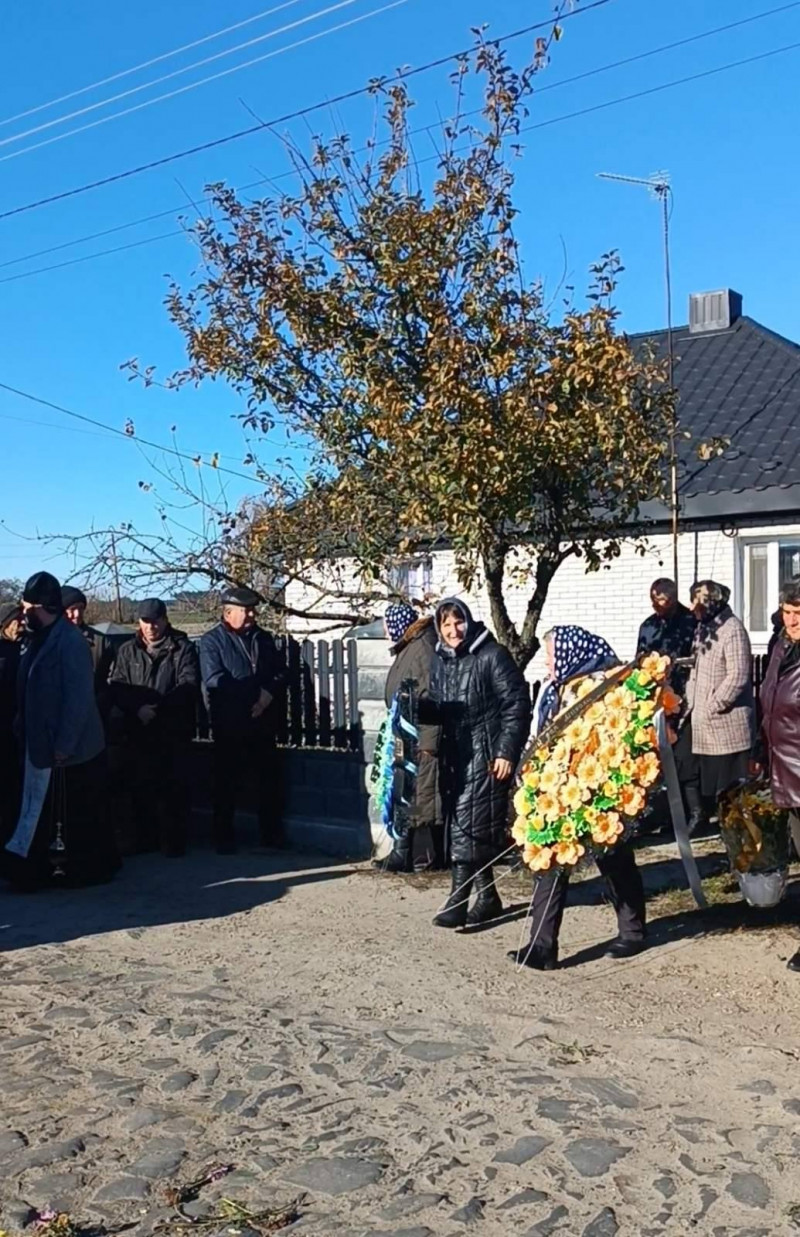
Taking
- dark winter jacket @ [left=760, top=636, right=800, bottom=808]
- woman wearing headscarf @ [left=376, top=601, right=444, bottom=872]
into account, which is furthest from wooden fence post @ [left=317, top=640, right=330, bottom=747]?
dark winter jacket @ [left=760, top=636, right=800, bottom=808]

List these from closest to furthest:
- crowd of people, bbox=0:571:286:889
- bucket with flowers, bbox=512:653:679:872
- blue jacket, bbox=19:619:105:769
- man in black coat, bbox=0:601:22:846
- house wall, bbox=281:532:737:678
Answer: bucket with flowers, bbox=512:653:679:872 → blue jacket, bbox=19:619:105:769 → crowd of people, bbox=0:571:286:889 → man in black coat, bbox=0:601:22:846 → house wall, bbox=281:532:737:678

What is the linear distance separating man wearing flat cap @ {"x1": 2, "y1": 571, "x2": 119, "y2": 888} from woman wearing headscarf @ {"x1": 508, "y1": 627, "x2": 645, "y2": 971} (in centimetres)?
321

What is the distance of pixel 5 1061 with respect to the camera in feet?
17.6

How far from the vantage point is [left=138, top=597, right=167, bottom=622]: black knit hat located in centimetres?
954

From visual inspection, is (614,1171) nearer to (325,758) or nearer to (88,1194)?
(88,1194)

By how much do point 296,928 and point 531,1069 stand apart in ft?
8.34

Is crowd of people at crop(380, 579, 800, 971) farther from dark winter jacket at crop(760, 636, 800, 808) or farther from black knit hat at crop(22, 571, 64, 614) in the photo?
black knit hat at crop(22, 571, 64, 614)

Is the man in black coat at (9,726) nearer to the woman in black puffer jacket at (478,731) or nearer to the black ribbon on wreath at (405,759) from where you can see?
the black ribbon on wreath at (405,759)

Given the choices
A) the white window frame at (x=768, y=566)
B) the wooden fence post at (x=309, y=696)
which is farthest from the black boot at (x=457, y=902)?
the white window frame at (x=768, y=566)

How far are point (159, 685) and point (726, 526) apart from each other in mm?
7080

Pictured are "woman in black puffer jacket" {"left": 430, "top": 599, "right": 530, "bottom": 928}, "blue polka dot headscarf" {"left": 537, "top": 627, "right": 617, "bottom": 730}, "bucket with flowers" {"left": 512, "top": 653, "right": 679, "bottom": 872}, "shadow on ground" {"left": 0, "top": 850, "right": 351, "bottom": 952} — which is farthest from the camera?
"shadow on ground" {"left": 0, "top": 850, "right": 351, "bottom": 952}

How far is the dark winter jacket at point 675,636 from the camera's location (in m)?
9.37

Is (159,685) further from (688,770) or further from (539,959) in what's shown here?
(539,959)

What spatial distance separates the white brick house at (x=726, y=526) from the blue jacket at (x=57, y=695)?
386cm
